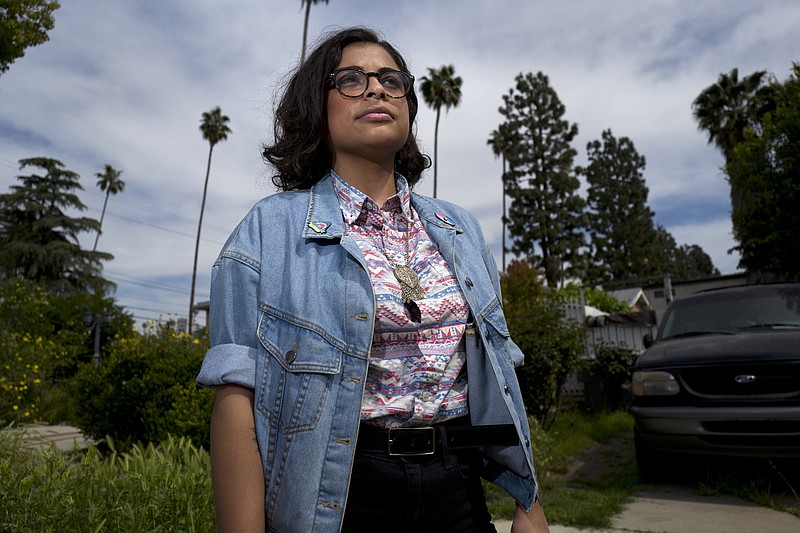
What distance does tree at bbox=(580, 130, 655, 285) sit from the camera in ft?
162

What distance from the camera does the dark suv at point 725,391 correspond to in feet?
16.3

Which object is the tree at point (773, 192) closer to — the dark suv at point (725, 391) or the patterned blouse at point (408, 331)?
the dark suv at point (725, 391)

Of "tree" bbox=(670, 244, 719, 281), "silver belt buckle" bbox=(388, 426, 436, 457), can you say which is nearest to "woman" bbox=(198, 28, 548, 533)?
"silver belt buckle" bbox=(388, 426, 436, 457)

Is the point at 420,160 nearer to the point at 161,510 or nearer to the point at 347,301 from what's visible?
the point at 347,301

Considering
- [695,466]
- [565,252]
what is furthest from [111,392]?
[565,252]

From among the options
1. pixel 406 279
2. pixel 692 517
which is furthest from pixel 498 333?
pixel 692 517

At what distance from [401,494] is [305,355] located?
407mm

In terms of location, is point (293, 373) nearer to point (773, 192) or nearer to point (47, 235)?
point (773, 192)

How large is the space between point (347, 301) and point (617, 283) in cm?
4590

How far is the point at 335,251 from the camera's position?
1618 millimetres

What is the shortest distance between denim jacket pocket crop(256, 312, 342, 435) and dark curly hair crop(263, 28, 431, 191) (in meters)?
0.67

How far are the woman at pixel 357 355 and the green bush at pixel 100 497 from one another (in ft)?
6.33

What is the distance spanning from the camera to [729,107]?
24406 millimetres

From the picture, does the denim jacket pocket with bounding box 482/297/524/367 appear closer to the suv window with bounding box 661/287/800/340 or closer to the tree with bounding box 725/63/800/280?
the suv window with bounding box 661/287/800/340
